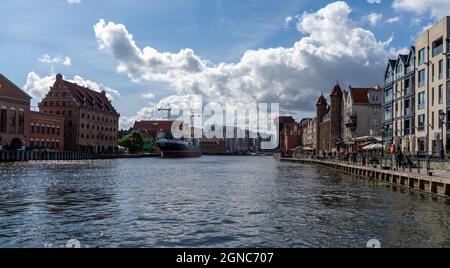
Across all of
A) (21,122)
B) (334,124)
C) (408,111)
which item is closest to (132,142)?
(21,122)

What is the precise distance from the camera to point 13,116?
317 feet

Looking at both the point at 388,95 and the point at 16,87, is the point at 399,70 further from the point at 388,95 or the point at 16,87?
the point at 16,87

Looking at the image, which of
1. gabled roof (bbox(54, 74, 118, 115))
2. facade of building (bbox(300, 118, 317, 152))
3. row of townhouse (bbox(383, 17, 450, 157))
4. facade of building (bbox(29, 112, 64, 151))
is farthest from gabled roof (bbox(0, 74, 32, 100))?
facade of building (bbox(300, 118, 317, 152))

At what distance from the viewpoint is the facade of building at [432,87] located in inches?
2317

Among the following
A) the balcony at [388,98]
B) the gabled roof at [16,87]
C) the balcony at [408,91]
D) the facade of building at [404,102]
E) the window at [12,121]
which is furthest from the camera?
the window at [12,121]

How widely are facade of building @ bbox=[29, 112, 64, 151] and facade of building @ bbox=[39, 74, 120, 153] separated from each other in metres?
7.23

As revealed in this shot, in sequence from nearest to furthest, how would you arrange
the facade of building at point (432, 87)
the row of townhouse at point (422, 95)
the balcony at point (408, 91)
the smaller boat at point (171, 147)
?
the facade of building at point (432, 87) → the row of townhouse at point (422, 95) → the balcony at point (408, 91) → the smaller boat at point (171, 147)

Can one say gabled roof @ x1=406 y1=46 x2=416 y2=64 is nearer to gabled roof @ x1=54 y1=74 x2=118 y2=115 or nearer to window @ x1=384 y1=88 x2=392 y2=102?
window @ x1=384 y1=88 x2=392 y2=102

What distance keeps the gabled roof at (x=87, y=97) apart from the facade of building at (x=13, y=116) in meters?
25.8

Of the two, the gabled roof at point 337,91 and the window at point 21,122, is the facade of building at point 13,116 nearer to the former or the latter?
the window at point 21,122

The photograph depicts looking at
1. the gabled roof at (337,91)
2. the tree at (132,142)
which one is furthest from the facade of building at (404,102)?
the tree at (132,142)

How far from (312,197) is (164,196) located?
32.4 ft

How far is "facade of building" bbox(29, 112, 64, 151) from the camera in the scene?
107 m
